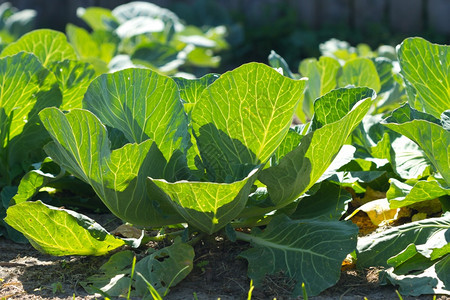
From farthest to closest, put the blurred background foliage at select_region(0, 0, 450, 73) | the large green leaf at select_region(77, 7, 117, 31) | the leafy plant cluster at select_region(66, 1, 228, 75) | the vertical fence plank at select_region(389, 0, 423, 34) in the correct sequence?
1. the vertical fence plank at select_region(389, 0, 423, 34)
2. the blurred background foliage at select_region(0, 0, 450, 73)
3. the large green leaf at select_region(77, 7, 117, 31)
4. the leafy plant cluster at select_region(66, 1, 228, 75)

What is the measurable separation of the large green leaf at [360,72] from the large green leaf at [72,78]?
50.9 inches

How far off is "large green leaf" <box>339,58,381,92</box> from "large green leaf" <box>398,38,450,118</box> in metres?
0.79

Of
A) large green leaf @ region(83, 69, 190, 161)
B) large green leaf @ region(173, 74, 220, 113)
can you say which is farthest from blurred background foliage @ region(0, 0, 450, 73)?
large green leaf @ region(83, 69, 190, 161)

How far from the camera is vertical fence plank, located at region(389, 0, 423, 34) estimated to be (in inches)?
312

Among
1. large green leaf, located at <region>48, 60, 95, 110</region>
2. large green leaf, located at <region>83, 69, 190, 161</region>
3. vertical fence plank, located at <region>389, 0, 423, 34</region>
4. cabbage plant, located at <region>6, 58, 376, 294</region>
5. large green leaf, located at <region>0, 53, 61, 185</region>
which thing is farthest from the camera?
vertical fence plank, located at <region>389, 0, 423, 34</region>

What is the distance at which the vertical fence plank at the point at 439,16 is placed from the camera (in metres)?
7.79

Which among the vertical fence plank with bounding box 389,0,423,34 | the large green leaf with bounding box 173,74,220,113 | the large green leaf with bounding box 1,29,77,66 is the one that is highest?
the large green leaf with bounding box 1,29,77,66

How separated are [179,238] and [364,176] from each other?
82cm

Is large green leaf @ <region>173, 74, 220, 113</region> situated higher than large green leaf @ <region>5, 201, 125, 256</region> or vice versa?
large green leaf @ <region>173, 74, 220, 113</region>

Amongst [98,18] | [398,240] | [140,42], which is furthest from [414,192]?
[98,18]

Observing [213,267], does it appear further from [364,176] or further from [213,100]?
[364,176]

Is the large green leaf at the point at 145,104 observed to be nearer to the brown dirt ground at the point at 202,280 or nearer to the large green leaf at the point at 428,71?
the brown dirt ground at the point at 202,280

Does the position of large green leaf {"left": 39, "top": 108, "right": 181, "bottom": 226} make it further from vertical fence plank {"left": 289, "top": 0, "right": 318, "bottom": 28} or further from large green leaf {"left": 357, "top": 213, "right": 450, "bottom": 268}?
vertical fence plank {"left": 289, "top": 0, "right": 318, "bottom": 28}

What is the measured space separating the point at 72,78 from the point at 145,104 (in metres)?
0.72
